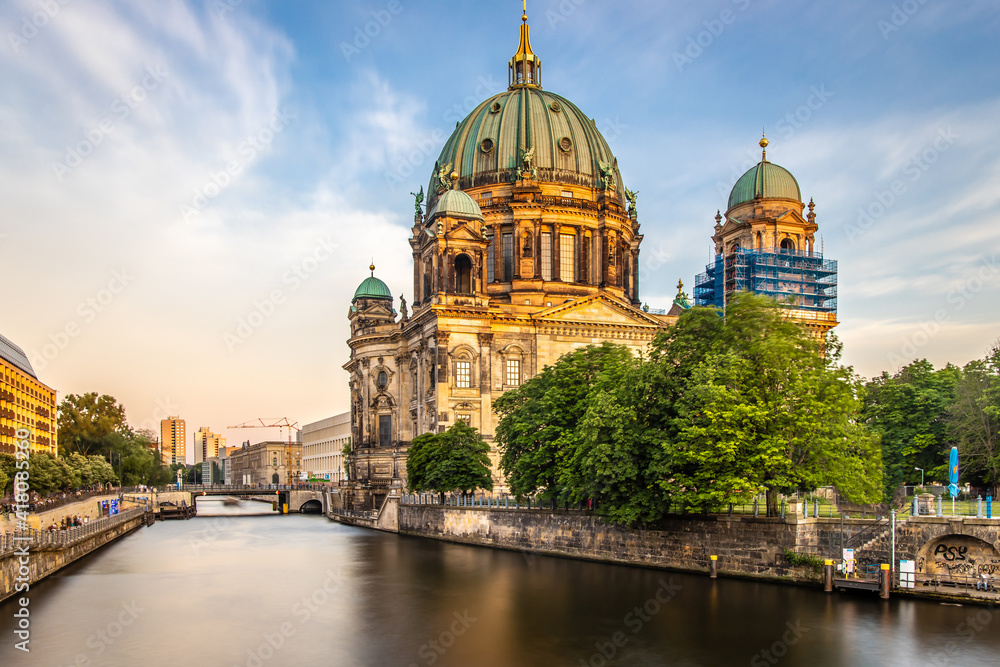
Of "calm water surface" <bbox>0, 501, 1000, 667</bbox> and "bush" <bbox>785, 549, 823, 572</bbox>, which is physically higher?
"bush" <bbox>785, 549, 823, 572</bbox>

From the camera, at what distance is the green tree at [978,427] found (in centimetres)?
4994

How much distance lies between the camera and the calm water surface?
97.7 feet

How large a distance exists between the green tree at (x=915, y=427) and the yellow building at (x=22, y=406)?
68.6 m

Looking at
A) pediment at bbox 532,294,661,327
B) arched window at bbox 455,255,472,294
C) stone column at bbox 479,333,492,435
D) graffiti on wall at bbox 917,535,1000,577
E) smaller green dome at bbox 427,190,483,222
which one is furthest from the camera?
arched window at bbox 455,255,472,294

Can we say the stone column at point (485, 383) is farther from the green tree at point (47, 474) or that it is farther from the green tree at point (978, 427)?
the green tree at point (978, 427)

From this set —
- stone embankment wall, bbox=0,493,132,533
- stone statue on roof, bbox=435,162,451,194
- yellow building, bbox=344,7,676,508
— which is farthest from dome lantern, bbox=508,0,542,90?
stone embankment wall, bbox=0,493,132,533

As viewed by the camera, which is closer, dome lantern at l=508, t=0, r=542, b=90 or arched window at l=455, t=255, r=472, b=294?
arched window at l=455, t=255, r=472, b=294

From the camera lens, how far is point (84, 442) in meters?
127

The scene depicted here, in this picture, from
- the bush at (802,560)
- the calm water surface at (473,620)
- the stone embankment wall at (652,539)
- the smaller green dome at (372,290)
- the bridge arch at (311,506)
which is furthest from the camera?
the bridge arch at (311,506)

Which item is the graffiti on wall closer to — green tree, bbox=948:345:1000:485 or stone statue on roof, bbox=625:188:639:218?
green tree, bbox=948:345:1000:485

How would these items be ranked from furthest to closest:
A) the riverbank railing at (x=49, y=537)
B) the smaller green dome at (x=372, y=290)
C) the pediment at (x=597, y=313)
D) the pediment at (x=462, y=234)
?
the smaller green dome at (x=372, y=290), the pediment at (x=462, y=234), the pediment at (x=597, y=313), the riverbank railing at (x=49, y=537)

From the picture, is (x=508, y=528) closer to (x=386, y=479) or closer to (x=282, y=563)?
(x=282, y=563)

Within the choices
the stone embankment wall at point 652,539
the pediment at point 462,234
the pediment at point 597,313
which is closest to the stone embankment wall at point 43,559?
the stone embankment wall at point 652,539

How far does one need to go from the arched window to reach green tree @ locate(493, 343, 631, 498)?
91.3 feet
